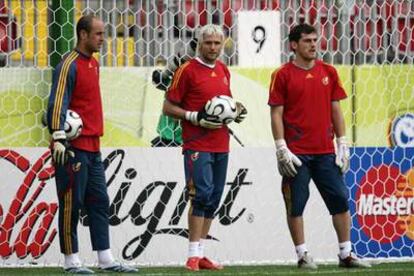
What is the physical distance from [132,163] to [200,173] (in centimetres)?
105

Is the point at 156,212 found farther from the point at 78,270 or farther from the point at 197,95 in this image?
the point at 78,270

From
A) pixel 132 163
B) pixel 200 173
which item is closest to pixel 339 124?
pixel 200 173

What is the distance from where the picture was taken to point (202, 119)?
8445 millimetres

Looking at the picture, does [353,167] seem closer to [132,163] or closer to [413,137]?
[413,137]

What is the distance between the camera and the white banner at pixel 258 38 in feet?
31.0

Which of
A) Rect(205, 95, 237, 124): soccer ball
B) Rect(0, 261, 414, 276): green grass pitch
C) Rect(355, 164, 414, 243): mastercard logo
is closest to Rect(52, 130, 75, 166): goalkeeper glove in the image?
Rect(0, 261, 414, 276): green grass pitch

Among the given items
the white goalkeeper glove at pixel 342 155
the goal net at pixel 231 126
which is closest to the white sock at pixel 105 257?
the goal net at pixel 231 126

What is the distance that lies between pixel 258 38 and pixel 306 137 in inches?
46.7

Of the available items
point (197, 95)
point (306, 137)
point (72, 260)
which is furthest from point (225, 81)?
point (72, 260)

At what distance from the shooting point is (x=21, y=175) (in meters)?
9.26

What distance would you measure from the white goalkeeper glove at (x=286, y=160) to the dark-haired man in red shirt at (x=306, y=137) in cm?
1

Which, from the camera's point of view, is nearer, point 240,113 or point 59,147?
point 59,147

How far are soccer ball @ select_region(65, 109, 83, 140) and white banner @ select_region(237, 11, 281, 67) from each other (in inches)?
69.7

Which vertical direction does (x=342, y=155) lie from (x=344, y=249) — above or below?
above
